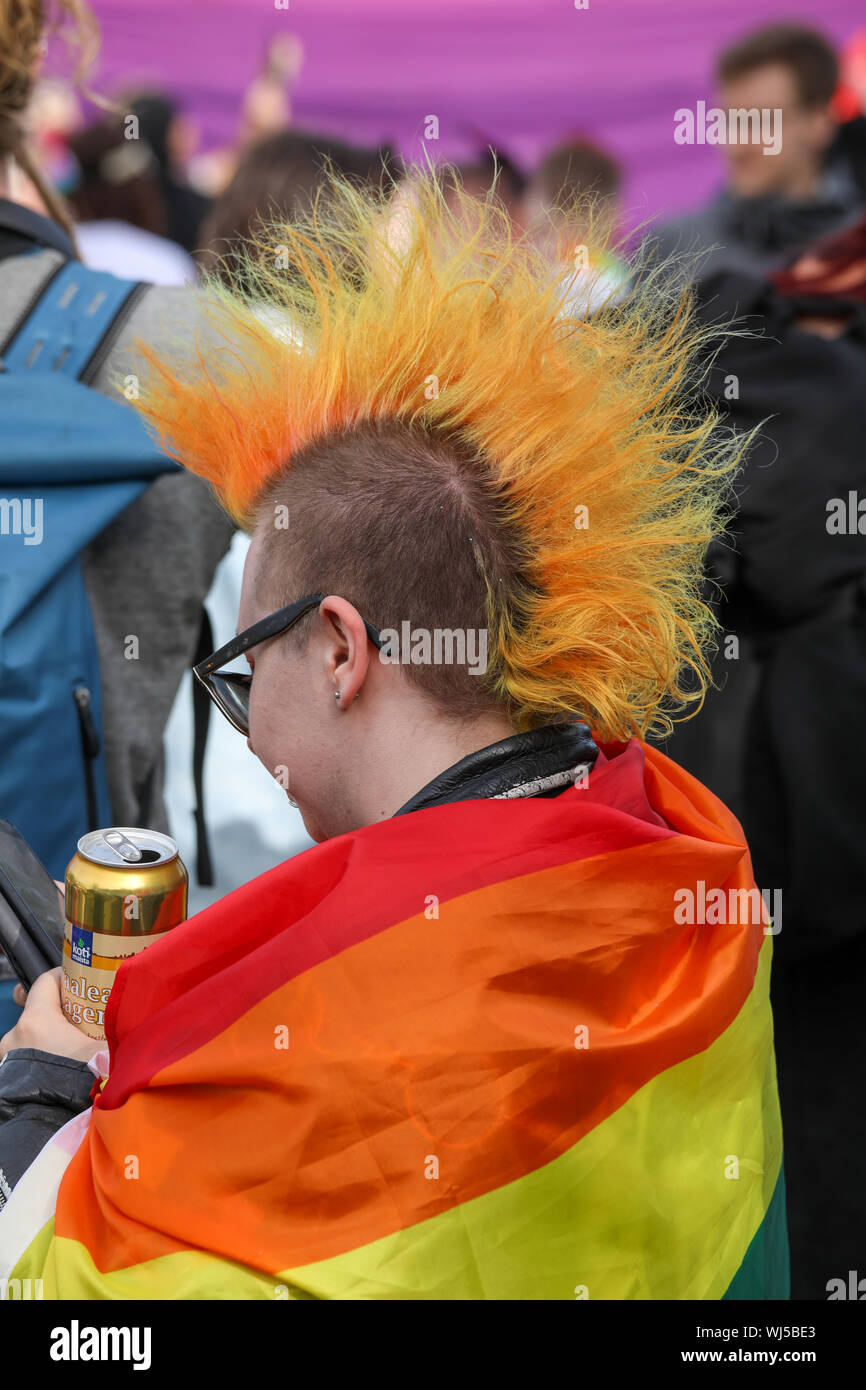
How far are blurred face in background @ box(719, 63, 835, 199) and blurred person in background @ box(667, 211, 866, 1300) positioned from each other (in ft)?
6.78

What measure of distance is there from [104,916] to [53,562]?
54 cm

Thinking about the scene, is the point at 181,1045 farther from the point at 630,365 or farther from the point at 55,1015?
the point at 630,365

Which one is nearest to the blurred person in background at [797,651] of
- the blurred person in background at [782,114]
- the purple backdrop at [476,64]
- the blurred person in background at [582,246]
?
the blurred person in background at [582,246]

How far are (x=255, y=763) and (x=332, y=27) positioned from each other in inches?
223

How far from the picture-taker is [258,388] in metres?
1.58

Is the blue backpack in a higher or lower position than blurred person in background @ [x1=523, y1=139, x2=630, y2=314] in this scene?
lower

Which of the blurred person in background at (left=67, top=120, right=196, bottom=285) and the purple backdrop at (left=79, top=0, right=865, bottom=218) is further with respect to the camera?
the purple backdrop at (left=79, top=0, right=865, bottom=218)

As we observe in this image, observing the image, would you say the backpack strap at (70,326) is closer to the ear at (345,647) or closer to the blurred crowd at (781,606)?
the blurred crowd at (781,606)

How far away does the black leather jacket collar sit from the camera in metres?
1.44

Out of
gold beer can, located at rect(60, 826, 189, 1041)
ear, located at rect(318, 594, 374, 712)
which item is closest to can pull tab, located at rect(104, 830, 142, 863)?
gold beer can, located at rect(60, 826, 189, 1041)

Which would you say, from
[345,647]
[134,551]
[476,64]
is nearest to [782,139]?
[134,551]

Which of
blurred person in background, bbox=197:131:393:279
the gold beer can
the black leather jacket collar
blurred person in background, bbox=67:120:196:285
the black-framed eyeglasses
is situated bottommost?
the gold beer can

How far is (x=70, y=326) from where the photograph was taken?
1.90 metres

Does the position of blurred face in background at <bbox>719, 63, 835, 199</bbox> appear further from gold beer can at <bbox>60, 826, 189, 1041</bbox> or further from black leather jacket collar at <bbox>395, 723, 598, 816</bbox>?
gold beer can at <bbox>60, 826, 189, 1041</bbox>
